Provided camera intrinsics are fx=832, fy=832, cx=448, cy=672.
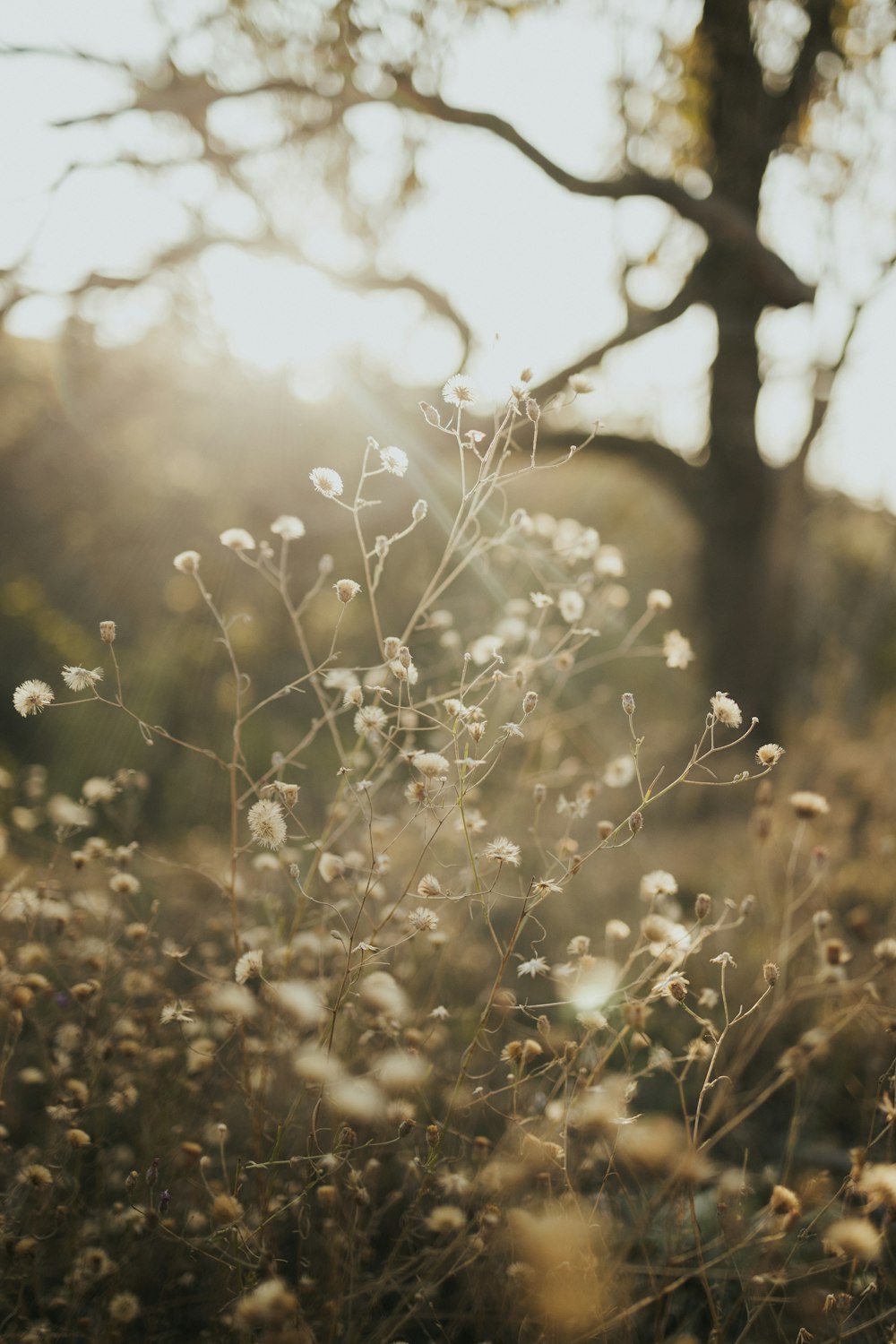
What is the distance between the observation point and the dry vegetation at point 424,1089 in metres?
1.46

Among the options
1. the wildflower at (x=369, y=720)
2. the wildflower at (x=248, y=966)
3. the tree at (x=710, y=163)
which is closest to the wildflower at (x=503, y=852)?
the wildflower at (x=369, y=720)

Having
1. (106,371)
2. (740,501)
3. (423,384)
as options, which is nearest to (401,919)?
(740,501)

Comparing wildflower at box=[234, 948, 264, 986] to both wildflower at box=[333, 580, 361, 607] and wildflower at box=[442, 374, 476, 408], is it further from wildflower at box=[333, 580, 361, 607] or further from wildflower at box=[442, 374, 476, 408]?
wildflower at box=[442, 374, 476, 408]

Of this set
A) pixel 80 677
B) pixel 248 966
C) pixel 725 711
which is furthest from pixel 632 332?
pixel 248 966

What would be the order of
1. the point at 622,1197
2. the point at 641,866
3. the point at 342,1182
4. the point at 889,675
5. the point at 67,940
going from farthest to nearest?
the point at 889,675 → the point at 641,866 → the point at 67,940 → the point at 622,1197 → the point at 342,1182

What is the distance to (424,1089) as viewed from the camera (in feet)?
7.24

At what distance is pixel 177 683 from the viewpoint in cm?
808

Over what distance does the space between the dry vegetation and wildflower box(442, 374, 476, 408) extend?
0.05ft

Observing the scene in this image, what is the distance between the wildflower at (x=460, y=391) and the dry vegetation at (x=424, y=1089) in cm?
2

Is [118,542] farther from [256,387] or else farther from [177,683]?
[256,387]

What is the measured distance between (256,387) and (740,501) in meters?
4.21

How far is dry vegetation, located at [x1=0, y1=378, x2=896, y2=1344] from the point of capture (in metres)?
1.46

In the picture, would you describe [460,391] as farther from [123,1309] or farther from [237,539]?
[123,1309]

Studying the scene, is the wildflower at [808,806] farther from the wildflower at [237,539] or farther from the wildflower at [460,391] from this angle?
the wildflower at [237,539]
